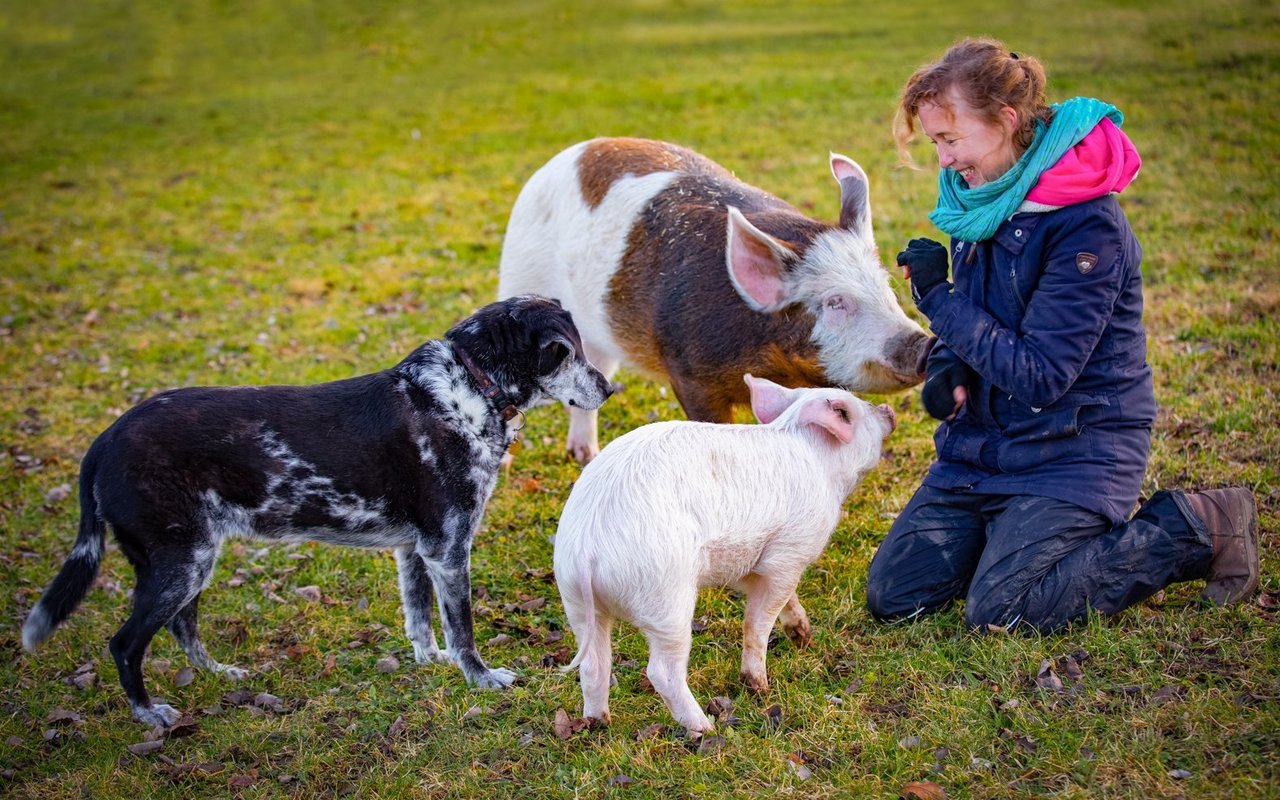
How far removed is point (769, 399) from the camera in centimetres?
440

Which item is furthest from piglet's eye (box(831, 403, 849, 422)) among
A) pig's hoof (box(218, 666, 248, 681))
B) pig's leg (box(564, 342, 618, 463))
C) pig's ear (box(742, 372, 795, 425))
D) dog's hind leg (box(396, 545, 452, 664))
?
pig's hoof (box(218, 666, 248, 681))

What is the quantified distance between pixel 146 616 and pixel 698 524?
7.17ft

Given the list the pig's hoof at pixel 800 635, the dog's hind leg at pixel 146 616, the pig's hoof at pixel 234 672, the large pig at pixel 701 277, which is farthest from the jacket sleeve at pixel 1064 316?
the pig's hoof at pixel 234 672

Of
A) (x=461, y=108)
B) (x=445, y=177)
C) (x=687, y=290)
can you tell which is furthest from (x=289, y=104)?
(x=687, y=290)

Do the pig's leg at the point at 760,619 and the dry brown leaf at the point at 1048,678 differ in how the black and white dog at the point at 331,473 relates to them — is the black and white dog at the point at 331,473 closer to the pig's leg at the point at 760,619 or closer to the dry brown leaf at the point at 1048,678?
the pig's leg at the point at 760,619

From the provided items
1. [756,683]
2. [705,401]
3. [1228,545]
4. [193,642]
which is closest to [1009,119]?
[1228,545]

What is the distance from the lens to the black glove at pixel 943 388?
4.25 metres

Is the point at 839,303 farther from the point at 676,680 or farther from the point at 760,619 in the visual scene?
the point at 676,680

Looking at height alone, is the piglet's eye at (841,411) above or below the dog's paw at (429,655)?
above

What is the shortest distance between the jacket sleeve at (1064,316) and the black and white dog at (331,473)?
1731 millimetres

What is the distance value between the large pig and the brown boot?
4.11ft

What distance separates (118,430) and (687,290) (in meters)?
2.62

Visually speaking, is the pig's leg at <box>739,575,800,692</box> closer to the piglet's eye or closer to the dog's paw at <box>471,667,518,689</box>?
the piglet's eye

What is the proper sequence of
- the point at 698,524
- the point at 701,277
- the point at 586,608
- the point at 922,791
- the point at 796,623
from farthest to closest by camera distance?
the point at 701,277 < the point at 796,623 < the point at 698,524 < the point at 586,608 < the point at 922,791
